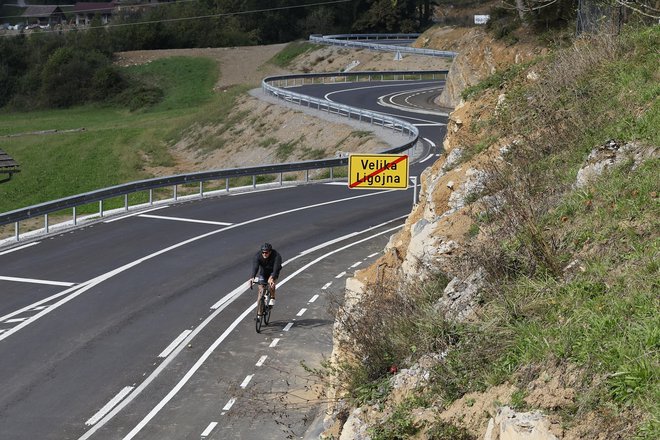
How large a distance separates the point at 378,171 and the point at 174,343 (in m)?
8.15

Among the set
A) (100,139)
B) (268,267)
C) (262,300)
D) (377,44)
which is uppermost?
(268,267)

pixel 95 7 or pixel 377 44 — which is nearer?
pixel 377 44

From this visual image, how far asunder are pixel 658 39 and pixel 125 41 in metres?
103

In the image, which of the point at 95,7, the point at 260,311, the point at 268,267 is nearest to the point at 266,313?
the point at 260,311

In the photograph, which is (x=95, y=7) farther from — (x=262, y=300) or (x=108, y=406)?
(x=108, y=406)

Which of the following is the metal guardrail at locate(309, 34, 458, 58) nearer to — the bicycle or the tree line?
the tree line

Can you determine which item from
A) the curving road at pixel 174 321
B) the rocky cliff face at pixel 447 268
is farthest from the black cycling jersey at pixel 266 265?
the rocky cliff face at pixel 447 268

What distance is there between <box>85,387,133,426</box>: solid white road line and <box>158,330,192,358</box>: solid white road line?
174cm

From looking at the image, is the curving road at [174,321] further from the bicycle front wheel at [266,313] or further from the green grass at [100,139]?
the green grass at [100,139]

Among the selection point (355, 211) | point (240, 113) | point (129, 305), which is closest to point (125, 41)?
point (240, 113)

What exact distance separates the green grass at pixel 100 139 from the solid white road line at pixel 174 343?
85.4 ft

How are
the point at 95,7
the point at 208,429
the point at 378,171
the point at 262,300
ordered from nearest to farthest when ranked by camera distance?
the point at 208,429, the point at 262,300, the point at 378,171, the point at 95,7

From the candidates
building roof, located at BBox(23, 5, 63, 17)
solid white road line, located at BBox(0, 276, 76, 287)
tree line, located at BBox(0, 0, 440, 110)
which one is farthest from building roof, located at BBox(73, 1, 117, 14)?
solid white road line, located at BBox(0, 276, 76, 287)

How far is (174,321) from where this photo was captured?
1869 centimetres
